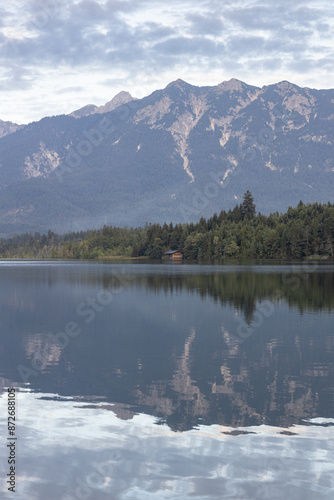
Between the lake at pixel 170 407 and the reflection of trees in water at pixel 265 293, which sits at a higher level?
the reflection of trees in water at pixel 265 293

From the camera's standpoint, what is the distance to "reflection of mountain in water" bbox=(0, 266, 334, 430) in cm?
2123

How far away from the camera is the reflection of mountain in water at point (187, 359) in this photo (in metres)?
21.2

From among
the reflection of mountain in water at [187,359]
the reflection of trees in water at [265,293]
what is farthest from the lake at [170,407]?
the reflection of trees in water at [265,293]

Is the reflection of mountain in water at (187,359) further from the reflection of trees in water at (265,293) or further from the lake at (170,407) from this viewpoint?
the reflection of trees in water at (265,293)

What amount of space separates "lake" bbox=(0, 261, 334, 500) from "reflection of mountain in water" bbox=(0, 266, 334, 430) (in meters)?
0.10

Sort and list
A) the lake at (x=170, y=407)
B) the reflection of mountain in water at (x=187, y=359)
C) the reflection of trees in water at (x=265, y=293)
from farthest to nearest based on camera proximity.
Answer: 1. the reflection of trees in water at (x=265, y=293)
2. the reflection of mountain in water at (x=187, y=359)
3. the lake at (x=170, y=407)

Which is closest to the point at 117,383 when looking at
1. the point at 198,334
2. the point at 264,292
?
the point at 198,334

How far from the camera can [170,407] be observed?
21062mm

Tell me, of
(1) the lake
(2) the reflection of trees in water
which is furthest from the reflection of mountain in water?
(2) the reflection of trees in water

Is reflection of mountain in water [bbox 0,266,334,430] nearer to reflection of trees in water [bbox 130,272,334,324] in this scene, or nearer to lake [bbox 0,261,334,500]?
lake [bbox 0,261,334,500]

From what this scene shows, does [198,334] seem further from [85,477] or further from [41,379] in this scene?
[85,477]

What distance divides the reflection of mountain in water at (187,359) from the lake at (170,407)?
10cm

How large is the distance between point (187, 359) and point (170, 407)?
846 cm

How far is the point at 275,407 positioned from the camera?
2098cm
